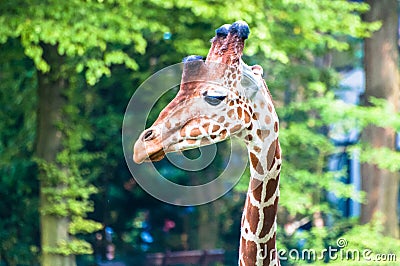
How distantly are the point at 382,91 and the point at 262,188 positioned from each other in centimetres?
533

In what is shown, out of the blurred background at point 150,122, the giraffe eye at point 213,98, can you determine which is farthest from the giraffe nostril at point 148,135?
the blurred background at point 150,122

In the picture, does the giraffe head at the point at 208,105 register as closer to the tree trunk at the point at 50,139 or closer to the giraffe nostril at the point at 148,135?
the giraffe nostril at the point at 148,135

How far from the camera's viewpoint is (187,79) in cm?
252

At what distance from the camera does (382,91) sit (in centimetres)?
779

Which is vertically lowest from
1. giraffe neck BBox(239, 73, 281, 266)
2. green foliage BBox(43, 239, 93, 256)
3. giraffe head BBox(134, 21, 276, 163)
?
green foliage BBox(43, 239, 93, 256)

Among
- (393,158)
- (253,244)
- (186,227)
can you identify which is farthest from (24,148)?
(253,244)

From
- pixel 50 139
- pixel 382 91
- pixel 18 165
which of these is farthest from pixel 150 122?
pixel 382 91

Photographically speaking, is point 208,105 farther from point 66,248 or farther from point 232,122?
point 66,248

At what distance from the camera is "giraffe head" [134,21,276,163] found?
247 centimetres

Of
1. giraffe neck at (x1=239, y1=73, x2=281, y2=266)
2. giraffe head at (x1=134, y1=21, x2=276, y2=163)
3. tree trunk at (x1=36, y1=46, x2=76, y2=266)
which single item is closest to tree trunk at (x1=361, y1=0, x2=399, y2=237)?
tree trunk at (x1=36, y1=46, x2=76, y2=266)

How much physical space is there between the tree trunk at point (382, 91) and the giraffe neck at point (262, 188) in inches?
201

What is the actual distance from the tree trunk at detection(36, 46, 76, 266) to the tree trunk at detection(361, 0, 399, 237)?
307 centimetres

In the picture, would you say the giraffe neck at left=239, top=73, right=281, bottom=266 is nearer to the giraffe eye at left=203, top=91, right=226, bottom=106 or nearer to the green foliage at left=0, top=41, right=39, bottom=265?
the giraffe eye at left=203, top=91, right=226, bottom=106

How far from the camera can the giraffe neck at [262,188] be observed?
2660mm
